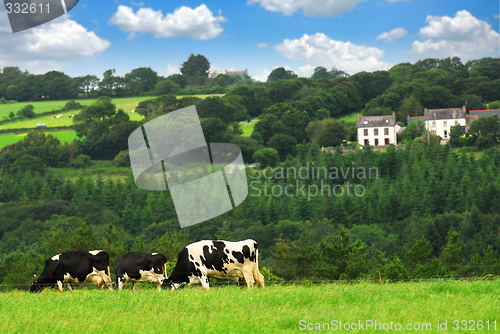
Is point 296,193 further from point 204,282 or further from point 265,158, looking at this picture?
point 204,282

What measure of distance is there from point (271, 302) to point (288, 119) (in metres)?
147

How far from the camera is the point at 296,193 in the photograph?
108 m

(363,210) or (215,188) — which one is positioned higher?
(215,188)

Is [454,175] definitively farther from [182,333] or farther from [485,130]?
[182,333]

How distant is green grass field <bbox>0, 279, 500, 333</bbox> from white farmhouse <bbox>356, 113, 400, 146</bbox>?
126726 mm

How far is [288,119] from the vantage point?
15775 centimetres

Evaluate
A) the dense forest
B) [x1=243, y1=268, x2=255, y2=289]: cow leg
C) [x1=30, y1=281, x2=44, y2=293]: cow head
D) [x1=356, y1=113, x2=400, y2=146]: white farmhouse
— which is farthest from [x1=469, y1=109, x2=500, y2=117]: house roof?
[x1=30, y1=281, x2=44, y2=293]: cow head

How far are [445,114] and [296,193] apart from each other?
57.2 meters

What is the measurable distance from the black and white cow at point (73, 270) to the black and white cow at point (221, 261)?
8.98 ft

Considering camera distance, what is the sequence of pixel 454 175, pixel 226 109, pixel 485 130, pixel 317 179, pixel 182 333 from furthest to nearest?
1. pixel 226 109
2. pixel 485 130
3. pixel 317 179
4. pixel 454 175
5. pixel 182 333

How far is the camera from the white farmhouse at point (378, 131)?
137750 millimetres

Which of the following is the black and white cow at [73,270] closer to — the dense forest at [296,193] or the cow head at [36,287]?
the cow head at [36,287]

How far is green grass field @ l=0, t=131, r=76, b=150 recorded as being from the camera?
155625mm

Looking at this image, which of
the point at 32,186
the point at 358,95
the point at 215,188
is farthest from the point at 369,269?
the point at 358,95
